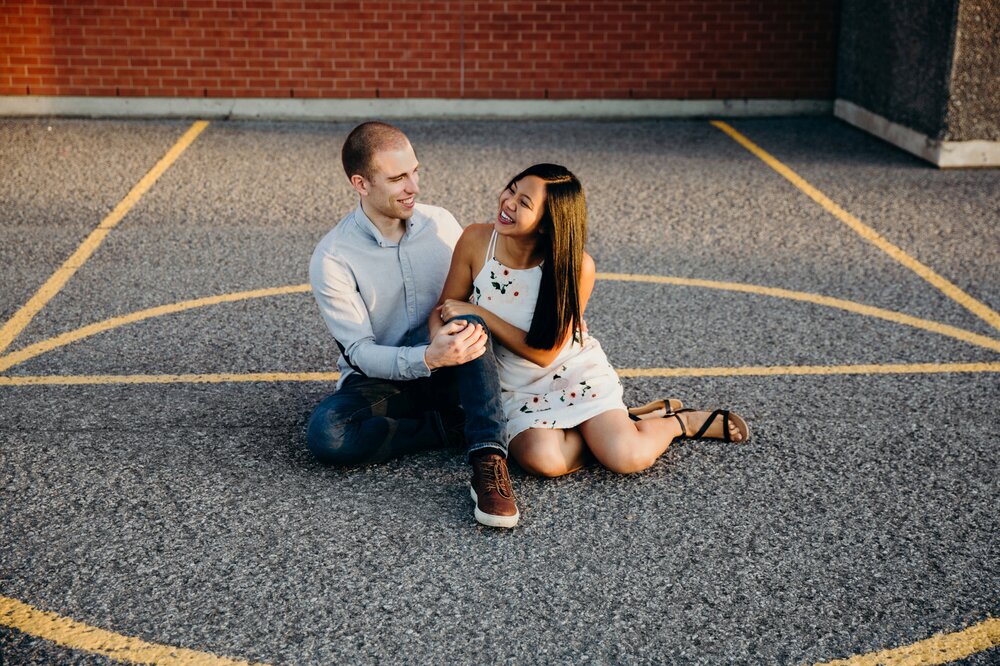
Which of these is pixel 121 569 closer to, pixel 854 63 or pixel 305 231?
pixel 305 231

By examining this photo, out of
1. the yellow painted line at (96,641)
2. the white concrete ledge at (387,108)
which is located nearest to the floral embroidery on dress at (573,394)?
the yellow painted line at (96,641)

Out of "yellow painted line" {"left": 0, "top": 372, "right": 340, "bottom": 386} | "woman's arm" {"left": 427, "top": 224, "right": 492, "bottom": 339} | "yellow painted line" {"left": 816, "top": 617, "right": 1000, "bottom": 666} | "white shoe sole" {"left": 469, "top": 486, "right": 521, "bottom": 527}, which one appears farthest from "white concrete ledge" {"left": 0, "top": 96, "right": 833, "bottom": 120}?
"yellow painted line" {"left": 816, "top": 617, "right": 1000, "bottom": 666}

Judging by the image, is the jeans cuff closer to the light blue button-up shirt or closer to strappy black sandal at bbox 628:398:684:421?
the light blue button-up shirt

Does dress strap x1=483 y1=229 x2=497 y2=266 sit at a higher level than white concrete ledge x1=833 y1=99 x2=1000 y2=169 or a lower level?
higher

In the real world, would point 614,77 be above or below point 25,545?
above

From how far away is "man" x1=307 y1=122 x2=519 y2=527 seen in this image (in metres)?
4.16

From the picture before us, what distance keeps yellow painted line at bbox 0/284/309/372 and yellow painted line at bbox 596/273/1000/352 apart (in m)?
0.18

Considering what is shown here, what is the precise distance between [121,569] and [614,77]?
9.00 m

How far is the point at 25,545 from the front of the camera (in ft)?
12.6

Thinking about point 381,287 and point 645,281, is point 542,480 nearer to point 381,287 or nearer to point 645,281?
point 381,287

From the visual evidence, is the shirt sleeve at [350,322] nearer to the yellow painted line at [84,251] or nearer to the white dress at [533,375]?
the white dress at [533,375]

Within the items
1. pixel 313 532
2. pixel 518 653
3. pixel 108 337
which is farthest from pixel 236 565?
pixel 108 337

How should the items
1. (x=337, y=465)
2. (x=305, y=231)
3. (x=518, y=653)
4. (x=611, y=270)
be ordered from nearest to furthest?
(x=518, y=653), (x=337, y=465), (x=611, y=270), (x=305, y=231)

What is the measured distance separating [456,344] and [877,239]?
4.56 meters
